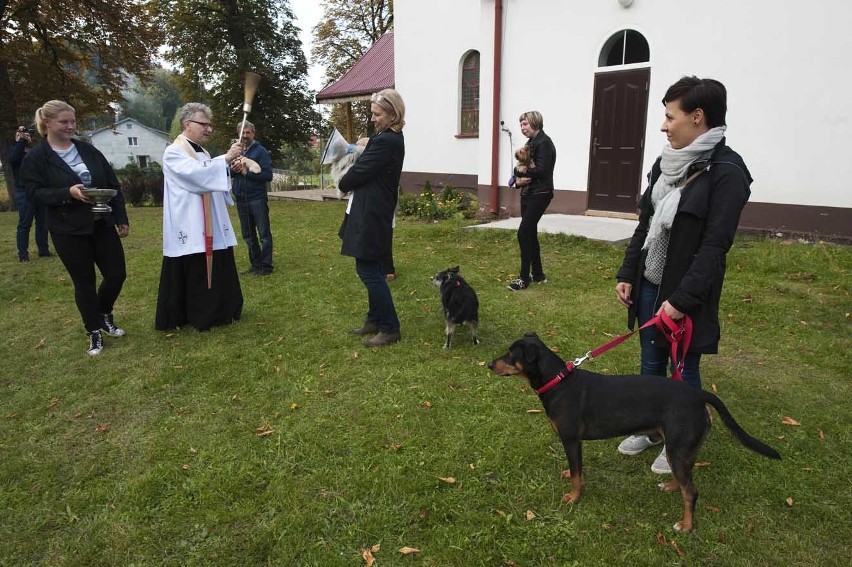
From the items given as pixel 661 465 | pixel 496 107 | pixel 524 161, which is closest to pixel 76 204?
pixel 524 161

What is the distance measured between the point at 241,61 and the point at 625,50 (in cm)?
2095

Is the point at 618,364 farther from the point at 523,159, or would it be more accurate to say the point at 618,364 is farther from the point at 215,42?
the point at 215,42

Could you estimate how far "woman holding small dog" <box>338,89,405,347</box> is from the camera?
427 cm

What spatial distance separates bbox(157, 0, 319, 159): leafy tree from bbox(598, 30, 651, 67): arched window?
760 inches

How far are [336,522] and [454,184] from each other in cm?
1298

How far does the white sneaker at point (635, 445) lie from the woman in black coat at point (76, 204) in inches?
174

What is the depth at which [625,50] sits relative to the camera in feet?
31.8

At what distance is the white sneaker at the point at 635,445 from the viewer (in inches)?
124

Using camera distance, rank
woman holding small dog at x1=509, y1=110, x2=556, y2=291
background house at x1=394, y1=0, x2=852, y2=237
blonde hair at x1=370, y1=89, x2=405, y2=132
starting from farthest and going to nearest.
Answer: background house at x1=394, y1=0, x2=852, y2=237, woman holding small dog at x1=509, y1=110, x2=556, y2=291, blonde hair at x1=370, y1=89, x2=405, y2=132

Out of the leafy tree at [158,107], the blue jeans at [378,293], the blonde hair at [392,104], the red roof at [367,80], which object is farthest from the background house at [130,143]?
the blonde hair at [392,104]

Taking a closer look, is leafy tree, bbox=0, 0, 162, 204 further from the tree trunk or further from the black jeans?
the black jeans

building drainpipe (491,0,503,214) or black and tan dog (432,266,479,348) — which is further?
building drainpipe (491,0,503,214)

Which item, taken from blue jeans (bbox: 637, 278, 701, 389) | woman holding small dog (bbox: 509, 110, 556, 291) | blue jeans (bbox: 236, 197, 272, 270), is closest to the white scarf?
blue jeans (bbox: 637, 278, 701, 389)

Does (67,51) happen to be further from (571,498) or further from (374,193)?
(571,498)
